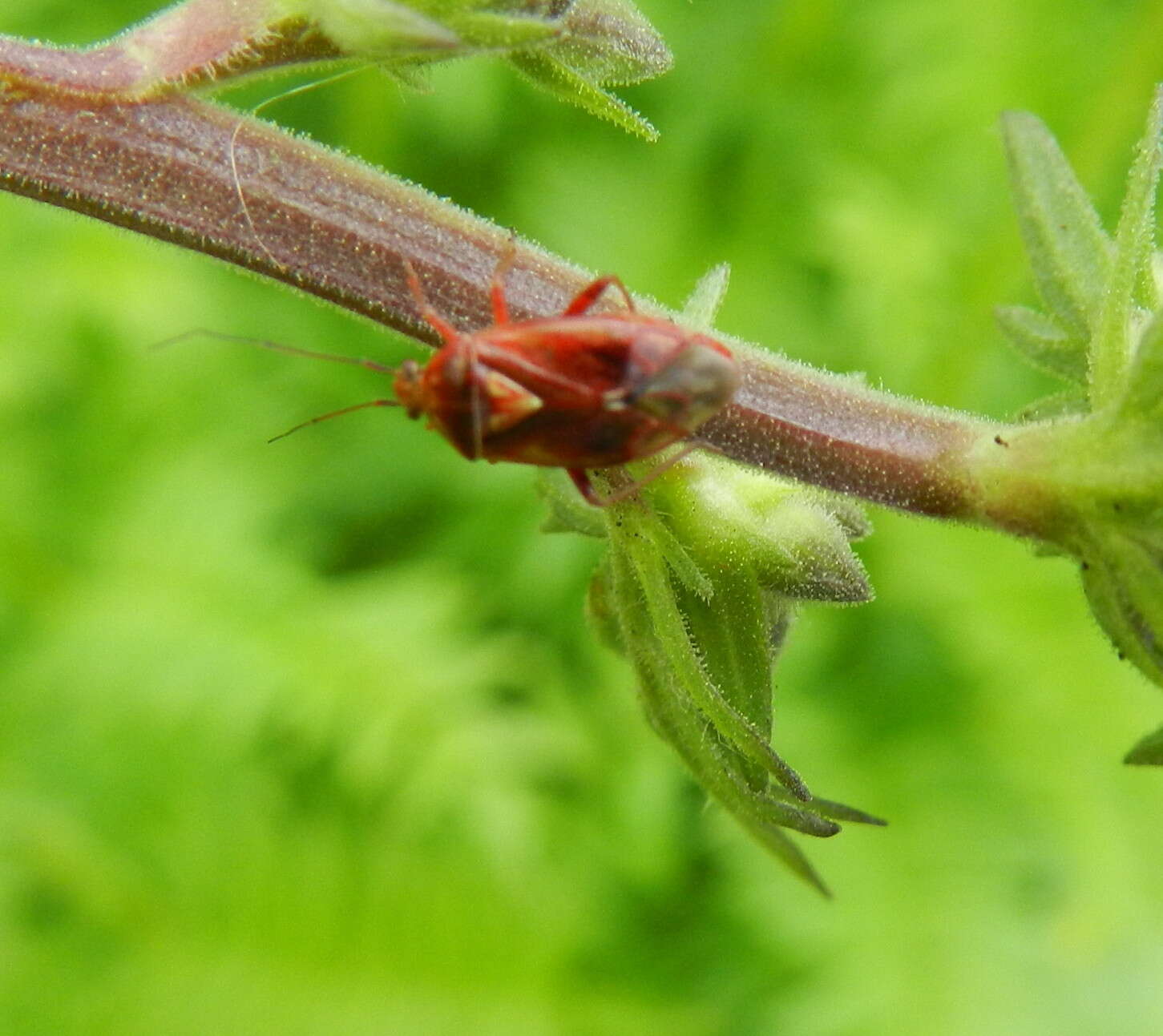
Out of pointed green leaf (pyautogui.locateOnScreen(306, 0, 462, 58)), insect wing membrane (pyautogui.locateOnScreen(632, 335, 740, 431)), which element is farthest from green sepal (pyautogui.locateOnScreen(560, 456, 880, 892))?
pointed green leaf (pyautogui.locateOnScreen(306, 0, 462, 58))

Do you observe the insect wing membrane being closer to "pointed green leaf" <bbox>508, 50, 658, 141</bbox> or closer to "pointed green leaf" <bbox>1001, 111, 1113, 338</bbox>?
"pointed green leaf" <bbox>508, 50, 658, 141</bbox>

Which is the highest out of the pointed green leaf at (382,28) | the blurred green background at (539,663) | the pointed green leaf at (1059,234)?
the pointed green leaf at (382,28)

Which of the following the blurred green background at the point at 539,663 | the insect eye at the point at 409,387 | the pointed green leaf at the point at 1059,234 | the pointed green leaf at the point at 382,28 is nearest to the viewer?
the pointed green leaf at the point at 382,28

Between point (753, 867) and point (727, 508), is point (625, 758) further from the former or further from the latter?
point (727, 508)

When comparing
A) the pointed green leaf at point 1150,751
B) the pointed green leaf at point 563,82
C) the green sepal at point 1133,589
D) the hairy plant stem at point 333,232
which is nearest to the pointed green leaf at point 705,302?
the hairy plant stem at point 333,232

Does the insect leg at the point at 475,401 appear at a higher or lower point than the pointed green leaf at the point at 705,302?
lower

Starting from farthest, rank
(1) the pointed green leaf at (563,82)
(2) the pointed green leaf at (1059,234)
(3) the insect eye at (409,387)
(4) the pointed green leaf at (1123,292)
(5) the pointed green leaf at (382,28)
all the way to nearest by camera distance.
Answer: (3) the insect eye at (409,387), (2) the pointed green leaf at (1059,234), (1) the pointed green leaf at (563,82), (4) the pointed green leaf at (1123,292), (5) the pointed green leaf at (382,28)

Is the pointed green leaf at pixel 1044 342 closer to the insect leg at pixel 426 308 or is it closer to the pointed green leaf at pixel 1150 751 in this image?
the pointed green leaf at pixel 1150 751
